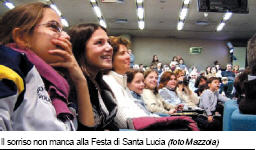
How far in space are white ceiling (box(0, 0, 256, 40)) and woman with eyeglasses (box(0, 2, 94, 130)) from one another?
6302 mm

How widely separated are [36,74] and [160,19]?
905 cm

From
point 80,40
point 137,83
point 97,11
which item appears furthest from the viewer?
point 97,11

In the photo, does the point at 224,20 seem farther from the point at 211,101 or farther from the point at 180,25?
the point at 211,101

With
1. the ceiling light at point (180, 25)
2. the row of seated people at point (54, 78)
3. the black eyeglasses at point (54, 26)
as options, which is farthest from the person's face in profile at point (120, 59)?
the ceiling light at point (180, 25)

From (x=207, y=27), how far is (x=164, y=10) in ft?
10.7

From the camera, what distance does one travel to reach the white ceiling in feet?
24.7

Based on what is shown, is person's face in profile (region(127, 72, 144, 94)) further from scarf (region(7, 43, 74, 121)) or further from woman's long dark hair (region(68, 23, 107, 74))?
scarf (region(7, 43, 74, 121))

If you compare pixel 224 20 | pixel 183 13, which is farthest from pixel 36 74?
pixel 224 20

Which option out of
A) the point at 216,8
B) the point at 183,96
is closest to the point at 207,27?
the point at 216,8

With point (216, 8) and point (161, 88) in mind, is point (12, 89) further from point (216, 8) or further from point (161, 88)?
point (216, 8)

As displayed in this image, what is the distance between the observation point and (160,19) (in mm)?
9258

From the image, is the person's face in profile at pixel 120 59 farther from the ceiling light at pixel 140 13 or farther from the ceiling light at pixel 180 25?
the ceiling light at pixel 180 25

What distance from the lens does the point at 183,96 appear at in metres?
3.96

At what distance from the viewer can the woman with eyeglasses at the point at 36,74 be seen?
54 centimetres
